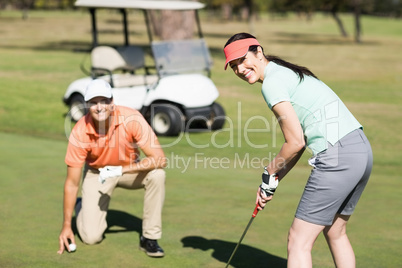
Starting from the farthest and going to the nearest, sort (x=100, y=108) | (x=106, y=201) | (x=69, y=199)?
(x=106, y=201)
(x=69, y=199)
(x=100, y=108)

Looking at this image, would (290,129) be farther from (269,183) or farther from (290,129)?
(269,183)

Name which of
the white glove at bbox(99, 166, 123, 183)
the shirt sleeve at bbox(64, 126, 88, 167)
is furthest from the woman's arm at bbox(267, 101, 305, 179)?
the shirt sleeve at bbox(64, 126, 88, 167)

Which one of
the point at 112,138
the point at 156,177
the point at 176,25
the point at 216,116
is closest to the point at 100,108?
the point at 112,138

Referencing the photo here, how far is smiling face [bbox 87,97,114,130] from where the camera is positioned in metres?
4.76

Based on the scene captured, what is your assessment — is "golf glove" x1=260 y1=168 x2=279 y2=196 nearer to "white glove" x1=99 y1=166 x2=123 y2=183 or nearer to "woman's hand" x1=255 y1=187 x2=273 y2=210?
"woman's hand" x1=255 y1=187 x2=273 y2=210

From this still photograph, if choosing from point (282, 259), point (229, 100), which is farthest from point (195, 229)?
point (229, 100)

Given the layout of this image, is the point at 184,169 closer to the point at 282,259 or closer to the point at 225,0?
the point at 282,259

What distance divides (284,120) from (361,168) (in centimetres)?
50

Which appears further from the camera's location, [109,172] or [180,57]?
[180,57]

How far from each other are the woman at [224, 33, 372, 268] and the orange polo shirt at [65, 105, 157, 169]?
149 centimetres

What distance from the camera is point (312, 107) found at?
358 cm

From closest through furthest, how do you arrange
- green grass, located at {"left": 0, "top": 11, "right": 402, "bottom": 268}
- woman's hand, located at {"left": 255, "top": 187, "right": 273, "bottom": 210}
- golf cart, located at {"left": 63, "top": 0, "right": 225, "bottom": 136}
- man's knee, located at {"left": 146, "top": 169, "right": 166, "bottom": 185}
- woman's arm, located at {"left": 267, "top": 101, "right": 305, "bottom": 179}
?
woman's arm, located at {"left": 267, "top": 101, "right": 305, "bottom": 179}
woman's hand, located at {"left": 255, "top": 187, "right": 273, "bottom": 210}
green grass, located at {"left": 0, "top": 11, "right": 402, "bottom": 268}
man's knee, located at {"left": 146, "top": 169, "right": 166, "bottom": 185}
golf cart, located at {"left": 63, "top": 0, "right": 225, "bottom": 136}

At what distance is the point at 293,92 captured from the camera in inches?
140

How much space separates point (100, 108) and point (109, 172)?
1.69ft
